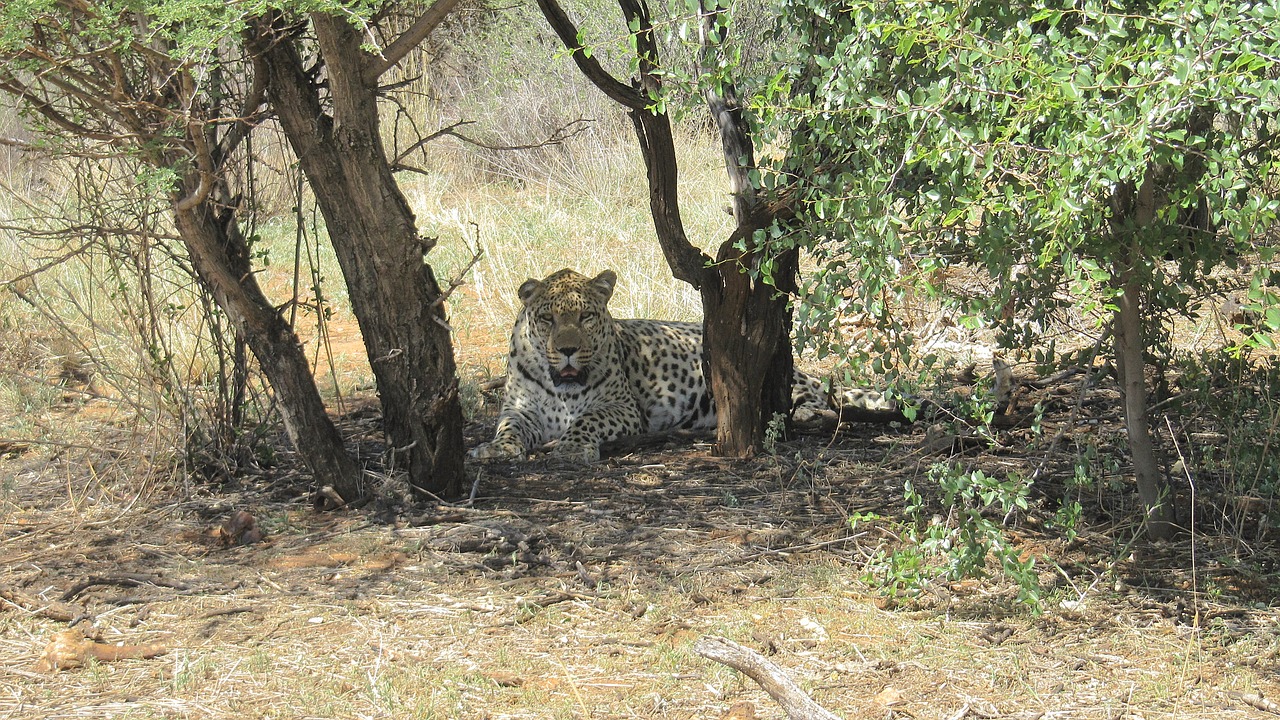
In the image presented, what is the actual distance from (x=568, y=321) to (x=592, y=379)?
461mm

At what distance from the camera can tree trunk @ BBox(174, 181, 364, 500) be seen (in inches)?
211

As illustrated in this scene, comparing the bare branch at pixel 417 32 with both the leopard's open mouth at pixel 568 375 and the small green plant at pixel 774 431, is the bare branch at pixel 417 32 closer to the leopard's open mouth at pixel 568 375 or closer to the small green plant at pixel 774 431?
the small green plant at pixel 774 431

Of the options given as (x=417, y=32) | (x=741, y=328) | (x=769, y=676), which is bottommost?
(x=769, y=676)

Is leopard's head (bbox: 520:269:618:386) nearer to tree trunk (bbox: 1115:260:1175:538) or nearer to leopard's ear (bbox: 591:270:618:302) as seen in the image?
leopard's ear (bbox: 591:270:618:302)

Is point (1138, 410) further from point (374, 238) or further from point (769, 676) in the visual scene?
point (374, 238)

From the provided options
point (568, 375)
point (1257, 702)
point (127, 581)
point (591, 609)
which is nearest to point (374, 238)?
point (127, 581)

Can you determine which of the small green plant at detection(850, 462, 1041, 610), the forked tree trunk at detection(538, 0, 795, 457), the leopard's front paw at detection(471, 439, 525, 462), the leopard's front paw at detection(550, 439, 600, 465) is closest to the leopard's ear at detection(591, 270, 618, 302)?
the leopard's front paw at detection(550, 439, 600, 465)

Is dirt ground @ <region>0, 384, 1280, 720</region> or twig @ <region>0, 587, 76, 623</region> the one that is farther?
twig @ <region>0, 587, 76, 623</region>

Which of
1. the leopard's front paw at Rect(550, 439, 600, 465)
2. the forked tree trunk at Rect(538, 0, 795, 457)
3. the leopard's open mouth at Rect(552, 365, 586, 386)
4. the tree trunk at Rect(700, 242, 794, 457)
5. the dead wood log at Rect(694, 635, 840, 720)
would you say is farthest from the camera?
the leopard's open mouth at Rect(552, 365, 586, 386)

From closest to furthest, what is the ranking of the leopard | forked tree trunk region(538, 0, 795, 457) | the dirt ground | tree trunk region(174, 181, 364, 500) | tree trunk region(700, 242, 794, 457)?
1. the dirt ground
2. tree trunk region(174, 181, 364, 500)
3. forked tree trunk region(538, 0, 795, 457)
4. tree trunk region(700, 242, 794, 457)
5. the leopard

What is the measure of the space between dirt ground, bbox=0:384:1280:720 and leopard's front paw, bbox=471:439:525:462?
975mm

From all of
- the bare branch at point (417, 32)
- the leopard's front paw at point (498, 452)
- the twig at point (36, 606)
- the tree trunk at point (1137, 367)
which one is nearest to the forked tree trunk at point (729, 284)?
the bare branch at point (417, 32)

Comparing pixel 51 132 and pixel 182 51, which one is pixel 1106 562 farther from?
pixel 51 132

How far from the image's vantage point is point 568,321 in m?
7.85
